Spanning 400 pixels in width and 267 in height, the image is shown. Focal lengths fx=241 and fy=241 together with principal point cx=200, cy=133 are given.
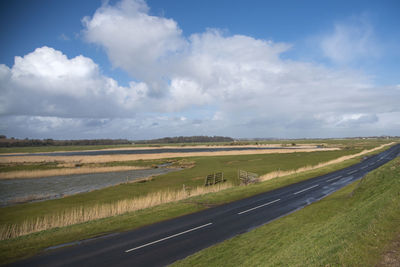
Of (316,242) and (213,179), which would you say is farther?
(213,179)

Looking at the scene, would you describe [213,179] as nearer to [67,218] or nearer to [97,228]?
[67,218]

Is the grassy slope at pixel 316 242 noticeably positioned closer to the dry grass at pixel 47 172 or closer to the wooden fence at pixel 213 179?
the wooden fence at pixel 213 179

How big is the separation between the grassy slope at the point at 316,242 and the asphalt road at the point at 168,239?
3.90ft

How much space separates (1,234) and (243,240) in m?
16.1

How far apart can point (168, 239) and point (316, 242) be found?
739 centimetres

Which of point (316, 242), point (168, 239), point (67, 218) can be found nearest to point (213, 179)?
point (67, 218)

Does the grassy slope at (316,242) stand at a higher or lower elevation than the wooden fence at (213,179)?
higher

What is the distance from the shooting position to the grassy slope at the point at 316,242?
716 centimetres

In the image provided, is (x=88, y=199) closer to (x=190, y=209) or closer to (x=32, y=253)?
(x=190, y=209)

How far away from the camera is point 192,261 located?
33.3ft

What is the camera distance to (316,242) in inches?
374

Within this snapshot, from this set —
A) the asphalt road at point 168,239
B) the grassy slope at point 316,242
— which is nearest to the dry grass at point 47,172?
the asphalt road at point 168,239

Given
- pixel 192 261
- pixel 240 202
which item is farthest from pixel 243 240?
pixel 240 202

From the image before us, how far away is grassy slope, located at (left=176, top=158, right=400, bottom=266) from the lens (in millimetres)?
7160
